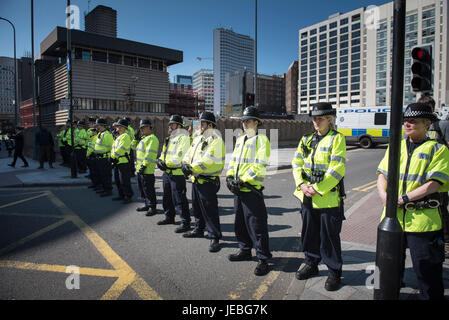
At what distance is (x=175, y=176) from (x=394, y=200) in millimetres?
3657

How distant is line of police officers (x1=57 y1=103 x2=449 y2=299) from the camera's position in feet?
8.26

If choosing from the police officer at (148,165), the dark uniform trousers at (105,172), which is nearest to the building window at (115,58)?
the dark uniform trousers at (105,172)

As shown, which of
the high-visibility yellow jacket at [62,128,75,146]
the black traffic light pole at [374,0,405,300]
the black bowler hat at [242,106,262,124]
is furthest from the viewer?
the high-visibility yellow jacket at [62,128,75,146]

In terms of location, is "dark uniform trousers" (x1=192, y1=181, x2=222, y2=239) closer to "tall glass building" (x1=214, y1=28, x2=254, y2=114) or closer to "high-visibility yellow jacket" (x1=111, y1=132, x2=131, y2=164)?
"high-visibility yellow jacket" (x1=111, y1=132, x2=131, y2=164)

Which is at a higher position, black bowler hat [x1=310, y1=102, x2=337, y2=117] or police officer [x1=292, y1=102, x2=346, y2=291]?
black bowler hat [x1=310, y1=102, x2=337, y2=117]

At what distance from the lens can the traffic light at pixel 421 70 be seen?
14.3 ft

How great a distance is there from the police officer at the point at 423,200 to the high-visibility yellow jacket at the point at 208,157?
2.37 meters

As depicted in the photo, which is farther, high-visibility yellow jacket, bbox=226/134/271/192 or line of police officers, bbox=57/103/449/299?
high-visibility yellow jacket, bbox=226/134/271/192

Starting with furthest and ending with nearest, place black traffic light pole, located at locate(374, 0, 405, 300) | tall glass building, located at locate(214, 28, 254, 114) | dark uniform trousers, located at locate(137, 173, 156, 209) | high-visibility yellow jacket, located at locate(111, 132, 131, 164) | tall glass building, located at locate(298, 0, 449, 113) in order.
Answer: tall glass building, located at locate(214, 28, 254, 114), tall glass building, located at locate(298, 0, 449, 113), high-visibility yellow jacket, located at locate(111, 132, 131, 164), dark uniform trousers, located at locate(137, 173, 156, 209), black traffic light pole, located at locate(374, 0, 405, 300)

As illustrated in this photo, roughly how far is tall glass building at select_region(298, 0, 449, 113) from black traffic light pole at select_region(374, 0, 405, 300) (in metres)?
111

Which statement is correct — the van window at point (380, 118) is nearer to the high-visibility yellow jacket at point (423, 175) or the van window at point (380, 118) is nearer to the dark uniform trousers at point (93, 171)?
the dark uniform trousers at point (93, 171)

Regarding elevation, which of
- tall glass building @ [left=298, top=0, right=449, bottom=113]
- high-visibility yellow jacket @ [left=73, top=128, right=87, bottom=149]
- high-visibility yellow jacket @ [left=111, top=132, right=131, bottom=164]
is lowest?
high-visibility yellow jacket @ [left=111, top=132, right=131, bottom=164]

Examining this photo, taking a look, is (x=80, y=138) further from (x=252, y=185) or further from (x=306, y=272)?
(x=306, y=272)

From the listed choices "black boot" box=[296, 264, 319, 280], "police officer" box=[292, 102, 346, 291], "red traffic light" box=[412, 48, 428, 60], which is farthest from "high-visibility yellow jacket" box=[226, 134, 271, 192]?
"red traffic light" box=[412, 48, 428, 60]
